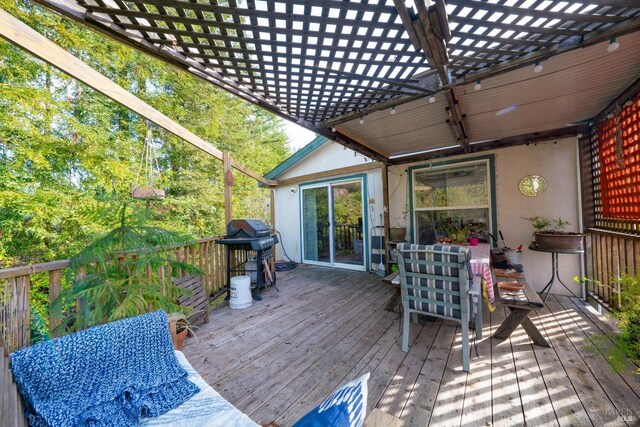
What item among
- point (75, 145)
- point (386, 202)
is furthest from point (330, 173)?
point (75, 145)

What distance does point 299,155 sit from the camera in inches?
244

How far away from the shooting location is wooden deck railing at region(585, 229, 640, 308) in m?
2.49

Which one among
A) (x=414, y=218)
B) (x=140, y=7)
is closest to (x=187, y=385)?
(x=140, y=7)

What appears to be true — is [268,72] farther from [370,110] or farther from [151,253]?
[151,253]

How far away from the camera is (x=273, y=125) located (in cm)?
1079

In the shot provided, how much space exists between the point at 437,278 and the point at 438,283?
0.16ft

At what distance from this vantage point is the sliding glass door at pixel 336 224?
5.73 metres

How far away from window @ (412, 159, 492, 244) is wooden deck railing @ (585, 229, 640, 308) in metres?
1.22

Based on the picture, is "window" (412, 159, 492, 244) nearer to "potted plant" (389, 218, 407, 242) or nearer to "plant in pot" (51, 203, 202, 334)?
"potted plant" (389, 218, 407, 242)

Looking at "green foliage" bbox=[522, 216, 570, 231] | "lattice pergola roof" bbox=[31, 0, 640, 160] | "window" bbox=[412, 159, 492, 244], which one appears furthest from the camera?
"window" bbox=[412, 159, 492, 244]

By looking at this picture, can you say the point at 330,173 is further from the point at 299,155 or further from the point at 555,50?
the point at 555,50

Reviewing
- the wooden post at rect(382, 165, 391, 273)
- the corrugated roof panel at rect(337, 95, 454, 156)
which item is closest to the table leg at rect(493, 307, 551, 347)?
the corrugated roof panel at rect(337, 95, 454, 156)

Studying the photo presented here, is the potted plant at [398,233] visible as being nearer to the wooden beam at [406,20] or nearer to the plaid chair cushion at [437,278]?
the plaid chair cushion at [437,278]

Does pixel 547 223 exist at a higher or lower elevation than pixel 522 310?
higher
